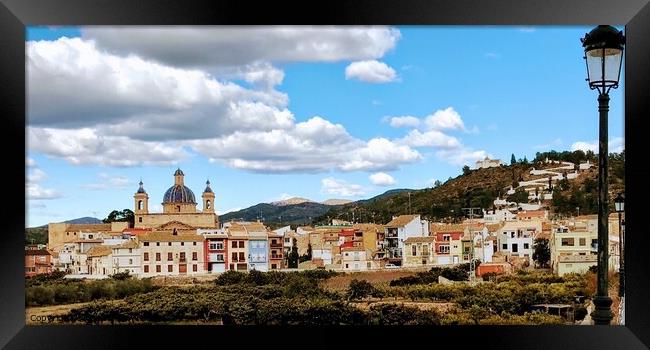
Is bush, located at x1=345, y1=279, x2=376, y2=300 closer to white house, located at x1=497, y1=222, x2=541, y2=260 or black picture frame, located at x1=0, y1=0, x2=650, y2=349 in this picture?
white house, located at x1=497, y1=222, x2=541, y2=260

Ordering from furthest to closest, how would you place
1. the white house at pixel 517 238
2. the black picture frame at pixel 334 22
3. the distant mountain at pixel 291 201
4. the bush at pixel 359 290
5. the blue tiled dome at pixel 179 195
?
the white house at pixel 517 238 < the blue tiled dome at pixel 179 195 < the bush at pixel 359 290 < the distant mountain at pixel 291 201 < the black picture frame at pixel 334 22

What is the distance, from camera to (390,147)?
1766 centimetres

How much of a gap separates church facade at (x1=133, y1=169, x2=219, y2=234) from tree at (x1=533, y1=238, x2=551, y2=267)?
9.15 m

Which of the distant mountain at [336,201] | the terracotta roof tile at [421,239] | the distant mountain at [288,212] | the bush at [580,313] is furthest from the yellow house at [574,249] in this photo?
the distant mountain at [288,212]

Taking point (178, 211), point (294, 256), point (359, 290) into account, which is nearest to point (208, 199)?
point (178, 211)

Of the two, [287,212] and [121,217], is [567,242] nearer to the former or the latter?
[287,212]

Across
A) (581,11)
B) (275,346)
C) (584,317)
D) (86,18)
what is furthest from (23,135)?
(584,317)

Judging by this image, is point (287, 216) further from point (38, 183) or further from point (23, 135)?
point (23, 135)

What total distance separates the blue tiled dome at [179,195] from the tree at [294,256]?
3090mm

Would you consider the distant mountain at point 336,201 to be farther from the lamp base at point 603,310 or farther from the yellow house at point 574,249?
the lamp base at point 603,310

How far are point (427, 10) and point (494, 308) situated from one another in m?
16.4

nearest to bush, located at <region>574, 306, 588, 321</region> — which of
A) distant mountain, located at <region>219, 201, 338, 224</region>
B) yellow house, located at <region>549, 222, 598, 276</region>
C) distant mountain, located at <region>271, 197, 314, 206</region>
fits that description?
yellow house, located at <region>549, 222, 598, 276</region>

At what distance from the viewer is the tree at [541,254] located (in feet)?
63.2

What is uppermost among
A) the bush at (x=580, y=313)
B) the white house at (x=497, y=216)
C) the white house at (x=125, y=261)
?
the white house at (x=497, y=216)
